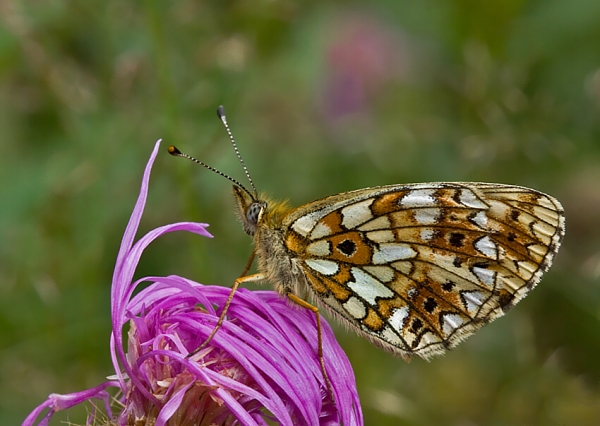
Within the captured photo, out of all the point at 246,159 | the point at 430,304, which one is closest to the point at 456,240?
the point at 430,304

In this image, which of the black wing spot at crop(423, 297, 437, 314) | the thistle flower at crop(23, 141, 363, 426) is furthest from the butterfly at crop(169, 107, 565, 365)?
the thistle flower at crop(23, 141, 363, 426)

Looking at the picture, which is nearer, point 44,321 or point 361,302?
point 361,302

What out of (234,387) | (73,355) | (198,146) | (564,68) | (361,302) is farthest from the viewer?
(564,68)

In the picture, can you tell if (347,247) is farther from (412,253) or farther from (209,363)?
(209,363)

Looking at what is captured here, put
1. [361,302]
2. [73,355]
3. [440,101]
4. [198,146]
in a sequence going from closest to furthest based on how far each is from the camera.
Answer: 1. [361,302]
2. [73,355]
3. [198,146]
4. [440,101]

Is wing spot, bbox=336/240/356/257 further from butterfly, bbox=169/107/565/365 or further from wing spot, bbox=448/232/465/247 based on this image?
wing spot, bbox=448/232/465/247

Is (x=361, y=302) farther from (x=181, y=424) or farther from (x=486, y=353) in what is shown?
(x=486, y=353)

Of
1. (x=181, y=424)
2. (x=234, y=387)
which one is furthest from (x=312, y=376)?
(x=181, y=424)
